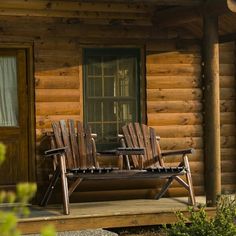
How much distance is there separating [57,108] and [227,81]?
8.51ft

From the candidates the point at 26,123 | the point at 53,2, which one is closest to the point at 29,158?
the point at 26,123

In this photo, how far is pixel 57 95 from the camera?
23.7 feet

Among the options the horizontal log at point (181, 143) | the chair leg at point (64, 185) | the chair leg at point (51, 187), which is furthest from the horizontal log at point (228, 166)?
the chair leg at point (64, 185)

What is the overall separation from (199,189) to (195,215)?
10.3ft

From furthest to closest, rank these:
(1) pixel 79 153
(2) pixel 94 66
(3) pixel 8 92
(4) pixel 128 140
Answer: (2) pixel 94 66 < (3) pixel 8 92 < (4) pixel 128 140 < (1) pixel 79 153

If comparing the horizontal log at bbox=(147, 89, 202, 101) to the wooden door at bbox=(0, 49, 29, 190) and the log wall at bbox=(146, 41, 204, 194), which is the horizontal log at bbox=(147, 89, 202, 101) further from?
the wooden door at bbox=(0, 49, 29, 190)

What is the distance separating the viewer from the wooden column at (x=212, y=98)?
625 cm

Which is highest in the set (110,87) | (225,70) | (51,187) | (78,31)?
(78,31)

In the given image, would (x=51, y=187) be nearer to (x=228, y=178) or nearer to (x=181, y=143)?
(x=181, y=143)

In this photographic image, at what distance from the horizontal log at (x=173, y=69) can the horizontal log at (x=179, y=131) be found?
75cm

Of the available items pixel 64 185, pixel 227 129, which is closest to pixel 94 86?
pixel 64 185

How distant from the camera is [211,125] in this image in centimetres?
629

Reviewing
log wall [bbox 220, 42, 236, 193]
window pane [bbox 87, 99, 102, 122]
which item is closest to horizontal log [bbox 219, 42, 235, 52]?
log wall [bbox 220, 42, 236, 193]

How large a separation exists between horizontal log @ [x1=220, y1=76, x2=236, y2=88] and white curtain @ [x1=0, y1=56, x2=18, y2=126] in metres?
2.99
